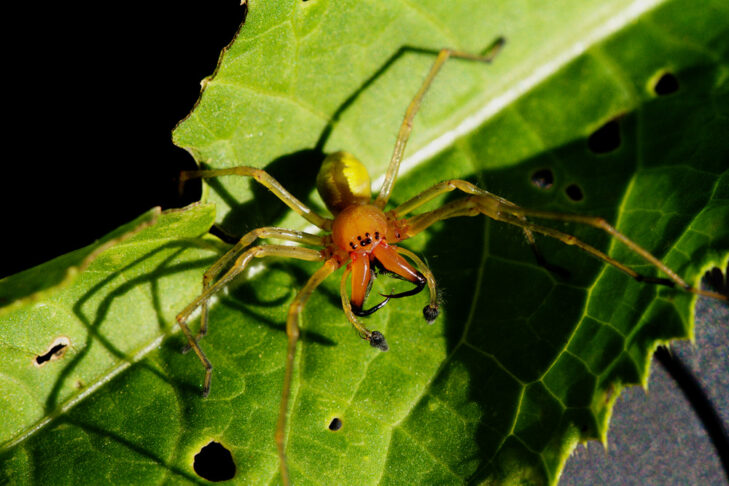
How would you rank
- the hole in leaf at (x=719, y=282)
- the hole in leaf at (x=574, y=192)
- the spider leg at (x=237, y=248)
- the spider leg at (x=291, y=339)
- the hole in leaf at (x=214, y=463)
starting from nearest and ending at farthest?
the spider leg at (x=291, y=339), the hole in leaf at (x=214, y=463), the spider leg at (x=237, y=248), the hole in leaf at (x=574, y=192), the hole in leaf at (x=719, y=282)

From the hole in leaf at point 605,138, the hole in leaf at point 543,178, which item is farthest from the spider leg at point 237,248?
the hole in leaf at point 605,138

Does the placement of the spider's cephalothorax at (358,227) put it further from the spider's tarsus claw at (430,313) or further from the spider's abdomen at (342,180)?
the spider's tarsus claw at (430,313)

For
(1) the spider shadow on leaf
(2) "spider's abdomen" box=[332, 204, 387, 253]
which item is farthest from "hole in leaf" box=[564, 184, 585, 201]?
(1) the spider shadow on leaf

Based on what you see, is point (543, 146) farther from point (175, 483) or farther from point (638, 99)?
point (175, 483)

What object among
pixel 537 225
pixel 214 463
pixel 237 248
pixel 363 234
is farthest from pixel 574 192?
pixel 214 463

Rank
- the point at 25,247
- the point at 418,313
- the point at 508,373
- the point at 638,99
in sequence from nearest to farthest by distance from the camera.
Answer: the point at 508,373 → the point at 418,313 → the point at 638,99 → the point at 25,247

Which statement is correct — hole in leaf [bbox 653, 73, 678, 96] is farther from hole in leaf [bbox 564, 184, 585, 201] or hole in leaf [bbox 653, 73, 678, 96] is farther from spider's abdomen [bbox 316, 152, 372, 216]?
spider's abdomen [bbox 316, 152, 372, 216]

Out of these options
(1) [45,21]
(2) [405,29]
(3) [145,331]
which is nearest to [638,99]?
(2) [405,29]
